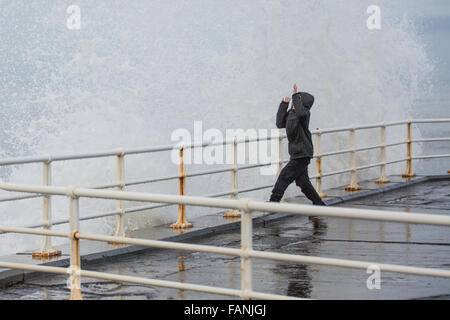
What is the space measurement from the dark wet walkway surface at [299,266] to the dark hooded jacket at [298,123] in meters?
1.09

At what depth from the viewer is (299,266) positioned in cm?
1022

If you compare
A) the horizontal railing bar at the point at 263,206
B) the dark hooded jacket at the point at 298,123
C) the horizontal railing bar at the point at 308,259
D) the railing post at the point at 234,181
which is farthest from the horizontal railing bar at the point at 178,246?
the dark hooded jacket at the point at 298,123

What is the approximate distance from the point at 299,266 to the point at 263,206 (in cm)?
385

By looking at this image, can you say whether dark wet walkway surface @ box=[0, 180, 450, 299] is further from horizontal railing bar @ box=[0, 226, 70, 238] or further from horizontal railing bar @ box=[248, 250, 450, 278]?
horizontal railing bar @ box=[248, 250, 450, 278]

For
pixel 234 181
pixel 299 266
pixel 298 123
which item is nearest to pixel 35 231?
pixel 299 266

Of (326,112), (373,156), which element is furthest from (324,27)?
(373,156)

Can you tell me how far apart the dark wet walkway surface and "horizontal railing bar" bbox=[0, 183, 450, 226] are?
1392 millimetres

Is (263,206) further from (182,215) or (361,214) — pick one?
(182,215)

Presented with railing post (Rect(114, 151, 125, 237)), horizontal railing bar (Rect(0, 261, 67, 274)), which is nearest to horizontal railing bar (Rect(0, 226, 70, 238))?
horizontal railing bar (Rect(0, 261, 67, 274))

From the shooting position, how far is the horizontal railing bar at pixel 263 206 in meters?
5.86

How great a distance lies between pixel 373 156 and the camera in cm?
3716

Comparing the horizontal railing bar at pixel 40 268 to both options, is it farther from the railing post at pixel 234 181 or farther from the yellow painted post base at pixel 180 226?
the railing post at pixel 234 181
